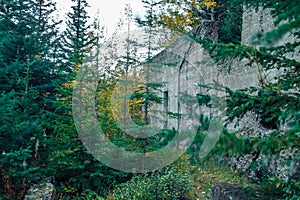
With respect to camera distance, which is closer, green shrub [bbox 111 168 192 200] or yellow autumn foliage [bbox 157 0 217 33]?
green shrub [bbox 111 168 192 200]

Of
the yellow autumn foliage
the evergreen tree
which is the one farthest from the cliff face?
the evergreen tree

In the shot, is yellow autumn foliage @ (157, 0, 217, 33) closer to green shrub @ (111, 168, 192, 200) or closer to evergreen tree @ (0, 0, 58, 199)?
evergreen tree @ (0, 0, 58, 199)

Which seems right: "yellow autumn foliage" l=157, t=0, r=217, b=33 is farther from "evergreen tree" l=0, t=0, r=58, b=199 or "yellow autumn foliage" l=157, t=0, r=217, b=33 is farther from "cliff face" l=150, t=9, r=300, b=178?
"evergreen tree" l=0, t=0, r=58, b=199


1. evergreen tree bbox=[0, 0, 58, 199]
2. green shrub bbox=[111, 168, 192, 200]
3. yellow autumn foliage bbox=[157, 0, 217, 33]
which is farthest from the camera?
yellow autumn foliage bbox=[157, 0, 217, 33]

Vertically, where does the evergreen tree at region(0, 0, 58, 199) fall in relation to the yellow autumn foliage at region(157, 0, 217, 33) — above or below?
below

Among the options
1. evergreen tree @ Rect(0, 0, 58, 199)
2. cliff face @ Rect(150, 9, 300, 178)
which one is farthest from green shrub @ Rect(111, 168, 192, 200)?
evergreen tree @ Rect(0, 0, 58, 199)

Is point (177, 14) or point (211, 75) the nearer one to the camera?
point (211, 75)

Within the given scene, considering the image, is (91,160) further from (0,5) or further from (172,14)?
(172,14)

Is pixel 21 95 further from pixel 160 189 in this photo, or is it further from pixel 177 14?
pixel 177 14

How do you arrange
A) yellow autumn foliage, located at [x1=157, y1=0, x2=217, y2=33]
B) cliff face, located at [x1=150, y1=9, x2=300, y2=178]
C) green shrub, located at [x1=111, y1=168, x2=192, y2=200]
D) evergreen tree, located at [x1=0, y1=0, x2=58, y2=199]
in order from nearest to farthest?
evergreen tree, located at [x1=0, y1=0, x2=58, y2=199] < green shrub, located at [x1=111, y1=168, x2=192, y2=200] < cliff face, located at [x1=150, y1=9, x2=300, y2=178] < yellow autumn foliage, located at [x1=157, y1=0, x2=217, y2=33]

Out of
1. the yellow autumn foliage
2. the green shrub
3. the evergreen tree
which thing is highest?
the yellow autumn foliage

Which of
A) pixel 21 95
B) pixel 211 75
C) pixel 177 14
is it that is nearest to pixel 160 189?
pixel 21 95

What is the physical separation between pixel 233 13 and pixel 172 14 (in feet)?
9.76

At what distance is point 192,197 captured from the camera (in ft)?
16.3
